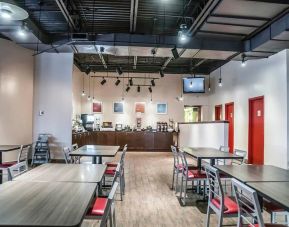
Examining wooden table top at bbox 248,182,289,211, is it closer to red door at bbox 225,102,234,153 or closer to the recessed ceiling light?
the recessed ceiling light

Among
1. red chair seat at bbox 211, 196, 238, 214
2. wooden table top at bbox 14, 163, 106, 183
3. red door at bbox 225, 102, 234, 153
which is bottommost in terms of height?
red chair seat at bbox 211, 196, 238, 214

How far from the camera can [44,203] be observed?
75.8 inches

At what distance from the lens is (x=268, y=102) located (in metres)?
7.51

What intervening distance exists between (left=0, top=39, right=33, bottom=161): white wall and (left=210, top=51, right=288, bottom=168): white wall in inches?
273

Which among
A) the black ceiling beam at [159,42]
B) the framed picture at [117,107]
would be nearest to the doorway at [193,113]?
the framed picture at [117,107]

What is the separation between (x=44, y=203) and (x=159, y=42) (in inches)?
222

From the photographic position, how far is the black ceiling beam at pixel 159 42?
268 inches

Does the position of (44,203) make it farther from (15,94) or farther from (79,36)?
(15,94)

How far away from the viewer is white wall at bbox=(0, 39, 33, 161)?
24.2 ft

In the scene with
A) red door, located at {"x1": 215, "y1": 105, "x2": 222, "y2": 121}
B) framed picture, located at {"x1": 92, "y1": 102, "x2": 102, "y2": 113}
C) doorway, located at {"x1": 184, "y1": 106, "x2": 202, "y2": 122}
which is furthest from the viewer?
doorway, located at {"x1": 184, "y1": 106, "x2": 202, "y2": 122}

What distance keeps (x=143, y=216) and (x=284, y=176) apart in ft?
6.80

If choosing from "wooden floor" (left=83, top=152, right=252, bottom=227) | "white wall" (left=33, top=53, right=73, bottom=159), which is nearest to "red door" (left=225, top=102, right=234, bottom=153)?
"wooden floor" (left=83, top=152, right=252, bottom=227)

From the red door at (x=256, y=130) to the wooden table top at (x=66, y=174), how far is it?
611 centimetres

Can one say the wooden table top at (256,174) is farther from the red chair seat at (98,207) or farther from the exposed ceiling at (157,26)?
the exposed ceiling at (157,26)
